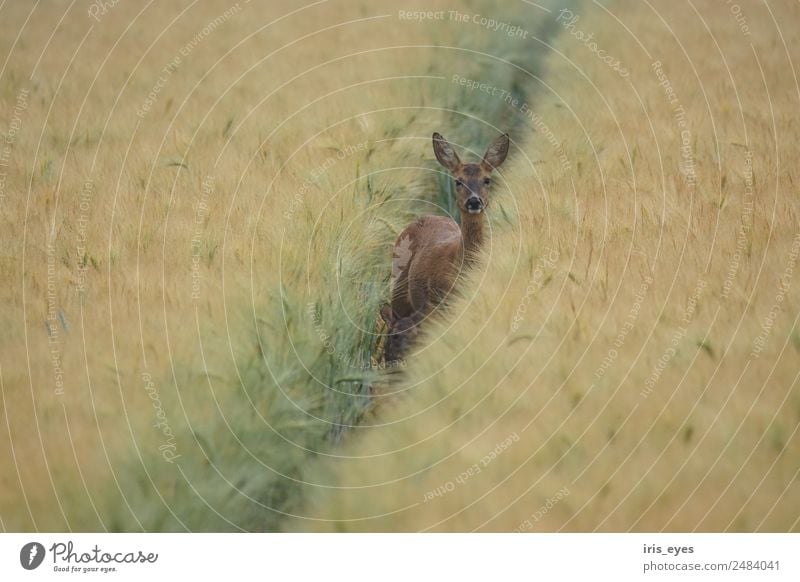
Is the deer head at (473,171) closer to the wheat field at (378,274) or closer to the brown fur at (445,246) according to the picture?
the brown fur at (445,246)

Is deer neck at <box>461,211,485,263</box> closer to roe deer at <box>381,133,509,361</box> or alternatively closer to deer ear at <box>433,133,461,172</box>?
roe deer at <box>381,133,509,361</box>

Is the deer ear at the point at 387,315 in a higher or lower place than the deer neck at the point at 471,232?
lower

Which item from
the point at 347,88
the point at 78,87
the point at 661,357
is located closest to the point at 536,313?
the point at 661,357

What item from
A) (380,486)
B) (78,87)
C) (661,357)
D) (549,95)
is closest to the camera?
(380,486)

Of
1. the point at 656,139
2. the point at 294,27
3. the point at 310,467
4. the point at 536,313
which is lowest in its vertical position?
the point at 310,467

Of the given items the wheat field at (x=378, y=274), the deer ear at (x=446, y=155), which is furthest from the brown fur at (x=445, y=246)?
the wheat field at (x=378, y=274)

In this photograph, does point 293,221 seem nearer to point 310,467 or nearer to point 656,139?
point 310,467
